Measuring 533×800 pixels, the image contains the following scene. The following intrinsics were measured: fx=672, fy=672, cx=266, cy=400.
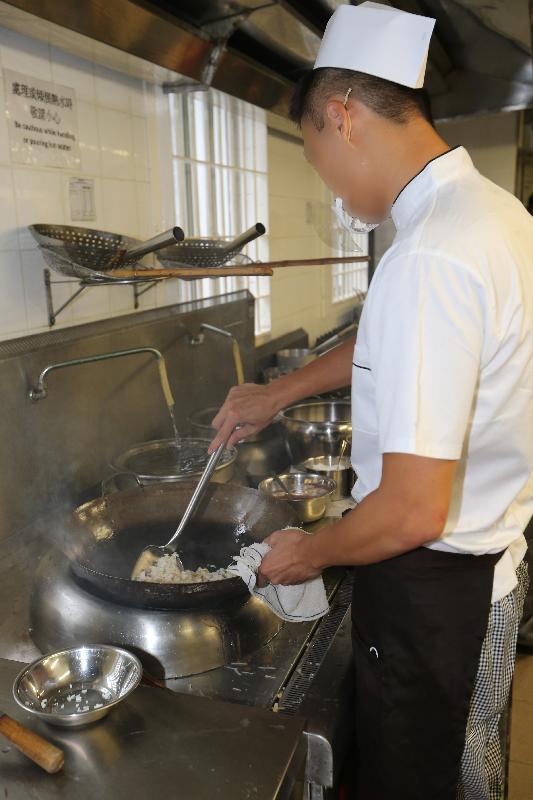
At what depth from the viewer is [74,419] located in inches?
64.2

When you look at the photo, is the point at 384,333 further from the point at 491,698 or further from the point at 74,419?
the point at 74,419

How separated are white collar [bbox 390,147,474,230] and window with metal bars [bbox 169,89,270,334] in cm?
148

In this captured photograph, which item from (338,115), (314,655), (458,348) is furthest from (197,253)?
(458,348)

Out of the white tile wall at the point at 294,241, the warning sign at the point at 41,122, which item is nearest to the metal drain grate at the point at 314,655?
the warning sign at the point at 41,122

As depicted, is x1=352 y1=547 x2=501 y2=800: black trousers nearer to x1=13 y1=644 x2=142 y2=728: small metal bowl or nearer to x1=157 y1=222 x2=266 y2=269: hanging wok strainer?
x1=13 y1=644 x2=142 y2=728: small metal bowl

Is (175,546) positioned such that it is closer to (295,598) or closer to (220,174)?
(295,598)

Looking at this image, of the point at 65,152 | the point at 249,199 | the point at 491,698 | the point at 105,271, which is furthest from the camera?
the point at 249,199

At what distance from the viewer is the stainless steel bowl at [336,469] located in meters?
1.82

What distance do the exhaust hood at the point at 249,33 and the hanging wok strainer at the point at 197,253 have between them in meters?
0.44

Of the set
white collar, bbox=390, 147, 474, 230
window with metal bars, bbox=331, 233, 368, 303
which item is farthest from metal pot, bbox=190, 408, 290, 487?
window with metal bars, bbox=331, 233, 368, 303

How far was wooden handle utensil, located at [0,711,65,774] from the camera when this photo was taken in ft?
2.41

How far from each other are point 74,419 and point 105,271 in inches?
14.4

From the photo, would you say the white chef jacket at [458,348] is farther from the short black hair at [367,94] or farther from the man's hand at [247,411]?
the man's hand at [247,411]

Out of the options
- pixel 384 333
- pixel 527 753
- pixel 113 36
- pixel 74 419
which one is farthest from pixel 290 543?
pixel 527 753
